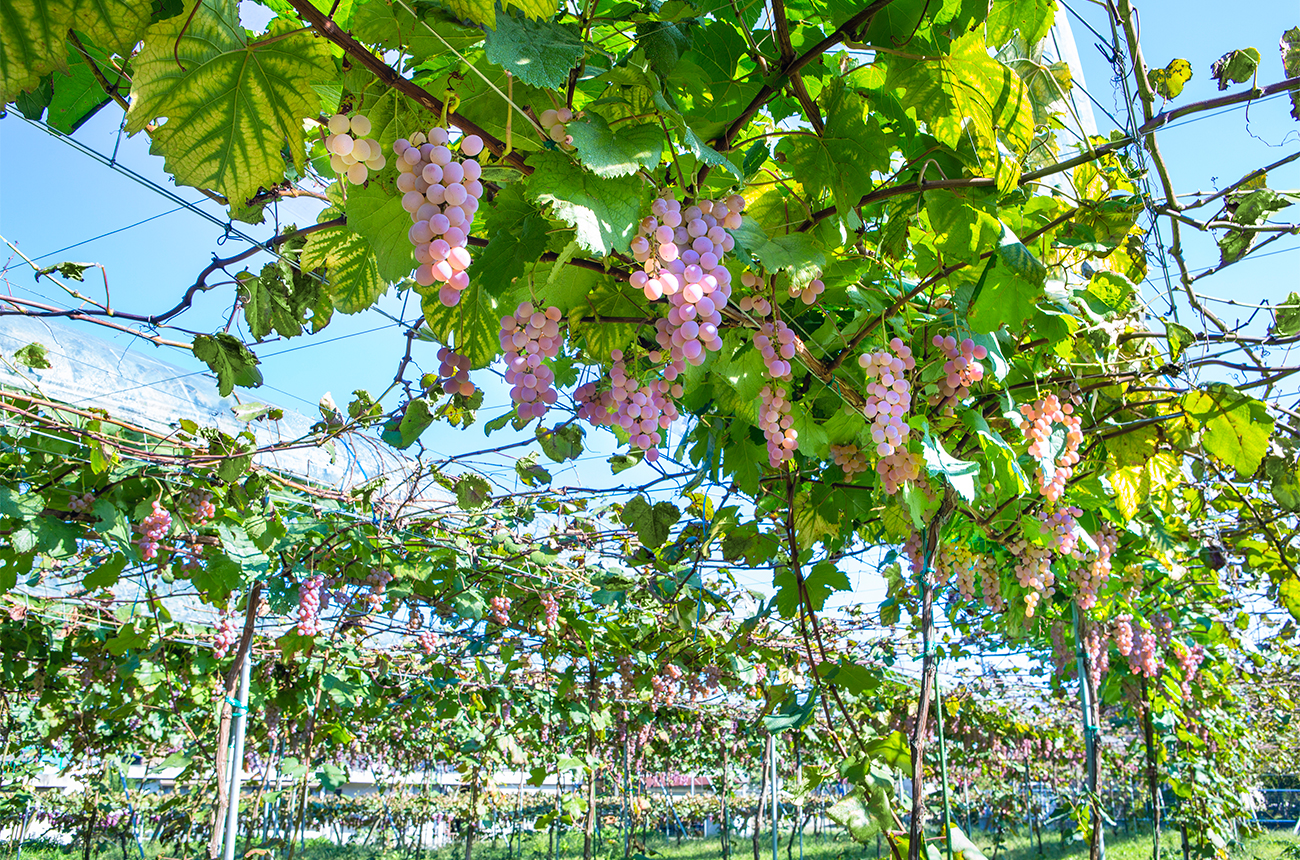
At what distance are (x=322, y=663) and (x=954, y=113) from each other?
5703mm

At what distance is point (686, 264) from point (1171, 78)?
1.30m

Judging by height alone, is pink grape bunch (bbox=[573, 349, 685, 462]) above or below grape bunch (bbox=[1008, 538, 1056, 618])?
above

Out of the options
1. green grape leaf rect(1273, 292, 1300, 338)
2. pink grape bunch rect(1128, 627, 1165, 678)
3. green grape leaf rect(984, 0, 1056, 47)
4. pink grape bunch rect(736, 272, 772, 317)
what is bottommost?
pink grape bunch rect(1128, 627, 1165, 678)

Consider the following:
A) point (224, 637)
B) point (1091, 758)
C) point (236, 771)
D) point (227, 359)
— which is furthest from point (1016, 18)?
point (224, 637)

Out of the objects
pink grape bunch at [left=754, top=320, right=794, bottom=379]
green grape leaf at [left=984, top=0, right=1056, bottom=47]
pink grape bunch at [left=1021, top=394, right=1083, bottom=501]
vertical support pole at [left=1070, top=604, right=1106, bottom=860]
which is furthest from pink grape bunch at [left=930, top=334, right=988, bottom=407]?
vertical support pole at [left=1070, top=604, right=1106, bottom=860]

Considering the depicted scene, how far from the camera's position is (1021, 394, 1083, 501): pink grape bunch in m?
1.71

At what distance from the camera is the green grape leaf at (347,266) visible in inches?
41.6

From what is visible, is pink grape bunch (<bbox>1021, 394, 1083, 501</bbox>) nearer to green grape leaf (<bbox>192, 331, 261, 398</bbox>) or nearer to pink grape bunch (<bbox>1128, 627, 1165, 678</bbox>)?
green grape leaf (<bbox>192, 331, 261, 398</bbox>)

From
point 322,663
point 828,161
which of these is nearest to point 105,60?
point 828,161

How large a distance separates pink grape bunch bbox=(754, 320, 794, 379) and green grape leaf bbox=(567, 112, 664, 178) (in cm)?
48

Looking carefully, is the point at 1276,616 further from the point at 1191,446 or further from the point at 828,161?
the point at 828,161

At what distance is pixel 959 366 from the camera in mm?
1503

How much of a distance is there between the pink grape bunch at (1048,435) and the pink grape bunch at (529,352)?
1.21 metres

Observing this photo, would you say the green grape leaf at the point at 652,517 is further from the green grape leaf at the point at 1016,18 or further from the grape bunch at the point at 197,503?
the grape bunch at the point at 197,503
